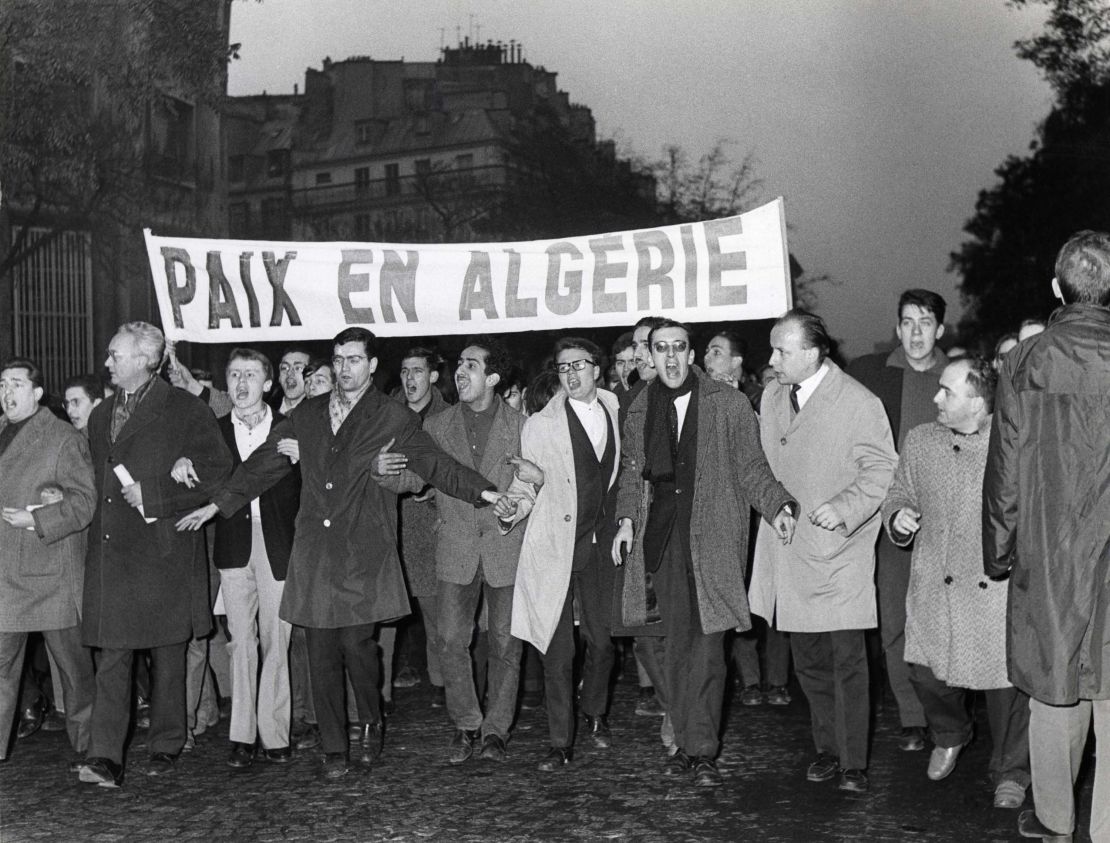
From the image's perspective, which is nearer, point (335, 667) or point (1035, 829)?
point (1035, 829)

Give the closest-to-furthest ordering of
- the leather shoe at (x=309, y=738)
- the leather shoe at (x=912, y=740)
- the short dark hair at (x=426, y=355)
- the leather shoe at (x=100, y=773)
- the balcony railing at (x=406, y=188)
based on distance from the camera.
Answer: the leather shoe at (x=100, y=773), the leather shoe at (x=912, y=740), the leather shoe at (x=309, y=738), the short dark hair at (x=426, y=355), the balcony railing at (x=406, y=188)

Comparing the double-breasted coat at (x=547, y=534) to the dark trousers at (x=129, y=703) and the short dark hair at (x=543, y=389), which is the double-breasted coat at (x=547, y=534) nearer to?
the short dark hair at (x=543, y=389)

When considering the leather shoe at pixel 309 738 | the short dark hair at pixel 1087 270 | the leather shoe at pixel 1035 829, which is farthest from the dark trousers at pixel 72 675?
the short dark hair at pixel 1087 270

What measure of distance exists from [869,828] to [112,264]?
23389 mm

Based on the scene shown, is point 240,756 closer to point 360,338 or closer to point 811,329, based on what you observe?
point 360,338

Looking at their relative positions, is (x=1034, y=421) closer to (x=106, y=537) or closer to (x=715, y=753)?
(x=715, y=753)

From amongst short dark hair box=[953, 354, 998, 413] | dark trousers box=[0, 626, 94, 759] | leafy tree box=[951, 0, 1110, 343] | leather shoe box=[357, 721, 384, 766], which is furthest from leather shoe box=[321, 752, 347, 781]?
leafy tree box=[951, 0, 1110, 343]

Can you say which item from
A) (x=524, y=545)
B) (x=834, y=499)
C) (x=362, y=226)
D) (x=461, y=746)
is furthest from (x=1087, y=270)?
(x=362, y=226)

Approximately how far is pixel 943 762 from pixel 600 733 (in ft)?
6.72

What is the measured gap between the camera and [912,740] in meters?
8.12

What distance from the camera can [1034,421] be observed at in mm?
5445

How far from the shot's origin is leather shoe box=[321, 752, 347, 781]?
25.0 feet

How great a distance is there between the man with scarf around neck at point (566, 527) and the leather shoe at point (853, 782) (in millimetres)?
1505

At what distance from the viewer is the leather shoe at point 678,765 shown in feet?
24.6
